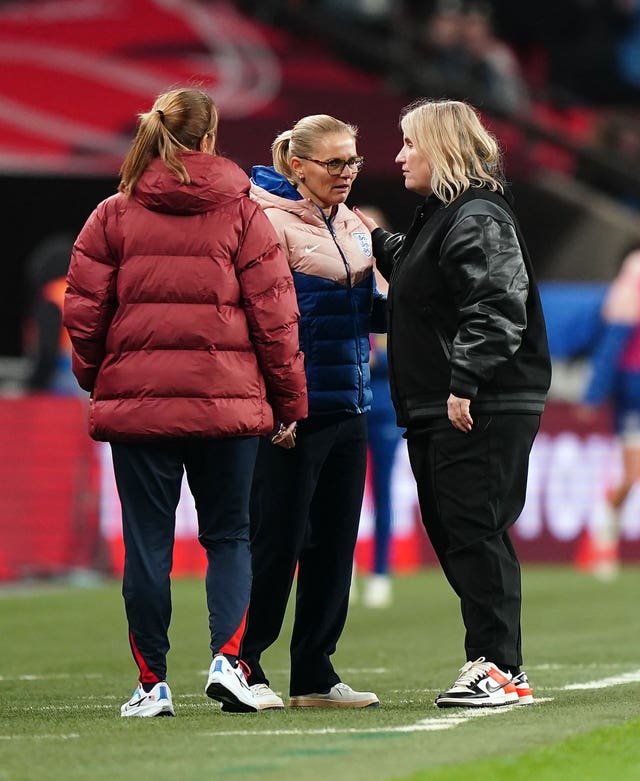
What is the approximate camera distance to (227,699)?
256 inches

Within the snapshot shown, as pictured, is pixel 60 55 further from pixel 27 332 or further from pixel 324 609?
pixel 324 609

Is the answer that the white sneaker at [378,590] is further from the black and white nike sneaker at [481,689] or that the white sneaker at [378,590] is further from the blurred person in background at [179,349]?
the blurred person in background at [179,349]

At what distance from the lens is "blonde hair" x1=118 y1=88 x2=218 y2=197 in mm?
6441

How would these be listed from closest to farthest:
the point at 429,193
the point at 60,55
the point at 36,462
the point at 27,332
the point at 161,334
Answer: the point at 161,334
the point at 429,193
the point at 36,462
the point at 27,332
the point at 60,55

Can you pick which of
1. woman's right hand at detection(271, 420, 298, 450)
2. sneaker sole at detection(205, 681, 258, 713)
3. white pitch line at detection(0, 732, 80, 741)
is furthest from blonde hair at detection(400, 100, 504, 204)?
white pitch line at detection(0, 732, 80, 741)

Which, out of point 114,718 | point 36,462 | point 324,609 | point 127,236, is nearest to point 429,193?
point 127,236

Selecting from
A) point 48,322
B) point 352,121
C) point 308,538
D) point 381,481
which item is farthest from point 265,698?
point 352,121

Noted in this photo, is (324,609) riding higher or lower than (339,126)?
lower

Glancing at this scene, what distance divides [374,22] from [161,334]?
64.7ft

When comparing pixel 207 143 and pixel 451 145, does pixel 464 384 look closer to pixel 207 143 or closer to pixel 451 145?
pixel 451 145

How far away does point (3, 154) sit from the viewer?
21.6 m

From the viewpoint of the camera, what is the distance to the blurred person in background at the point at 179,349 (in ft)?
21.0

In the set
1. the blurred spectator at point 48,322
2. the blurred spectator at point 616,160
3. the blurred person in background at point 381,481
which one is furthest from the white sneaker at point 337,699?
the blurred spectator at point 616,160

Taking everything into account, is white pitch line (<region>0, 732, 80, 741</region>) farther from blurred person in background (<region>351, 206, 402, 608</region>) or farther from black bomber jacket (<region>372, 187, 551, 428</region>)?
blurred person in background (<region>351, 206, 402, 608</region>)
